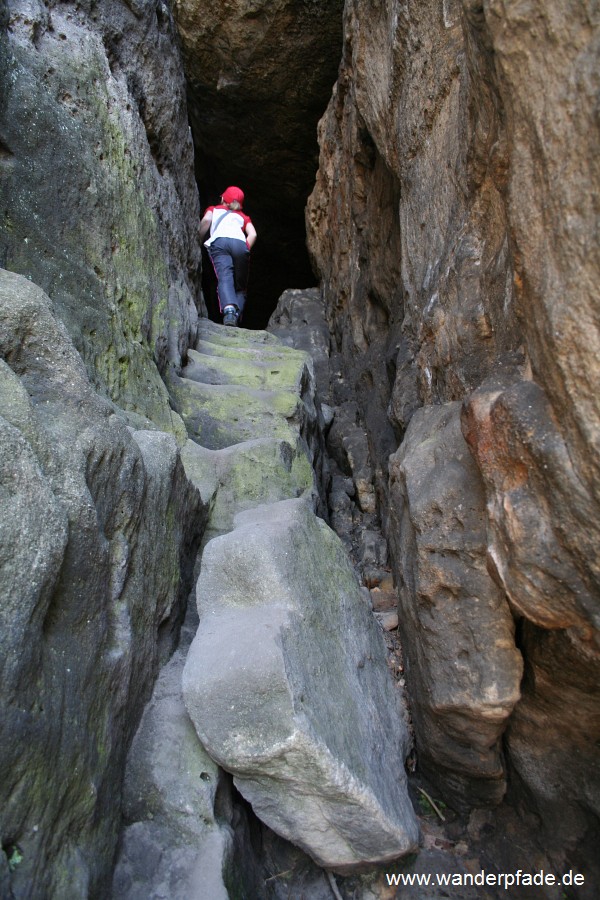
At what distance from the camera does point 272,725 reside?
7.26ft

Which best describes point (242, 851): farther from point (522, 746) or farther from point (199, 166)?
point (199, 166)

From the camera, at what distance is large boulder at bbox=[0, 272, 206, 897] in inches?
70.7

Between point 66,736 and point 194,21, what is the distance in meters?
9.33

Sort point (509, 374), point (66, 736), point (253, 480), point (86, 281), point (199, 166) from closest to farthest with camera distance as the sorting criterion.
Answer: point (66, 736)
point (509, 374)
point (86, 281)
point (253, 480)
point (199, 166)

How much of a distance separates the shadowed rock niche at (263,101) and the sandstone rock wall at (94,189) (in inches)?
147

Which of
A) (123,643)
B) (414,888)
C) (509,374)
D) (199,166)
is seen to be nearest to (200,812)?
(123,643)

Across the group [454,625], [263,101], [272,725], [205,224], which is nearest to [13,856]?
[272,725]

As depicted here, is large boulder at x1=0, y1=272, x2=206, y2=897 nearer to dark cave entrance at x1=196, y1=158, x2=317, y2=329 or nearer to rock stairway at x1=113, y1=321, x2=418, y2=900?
rock stairway at x1=113, y1=321, x2=418, y2=900

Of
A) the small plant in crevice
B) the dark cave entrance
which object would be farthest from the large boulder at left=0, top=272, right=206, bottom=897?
the dark cave entrance

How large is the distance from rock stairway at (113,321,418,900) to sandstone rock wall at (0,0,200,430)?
4.61ft

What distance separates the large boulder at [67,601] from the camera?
1795 mm

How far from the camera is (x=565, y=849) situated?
263 centimetres

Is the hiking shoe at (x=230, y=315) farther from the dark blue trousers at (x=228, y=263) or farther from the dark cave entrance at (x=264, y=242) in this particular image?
the dark cave entrance at (x=264, y=242)

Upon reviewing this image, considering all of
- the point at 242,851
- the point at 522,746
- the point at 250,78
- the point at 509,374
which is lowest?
the point at 242,851
